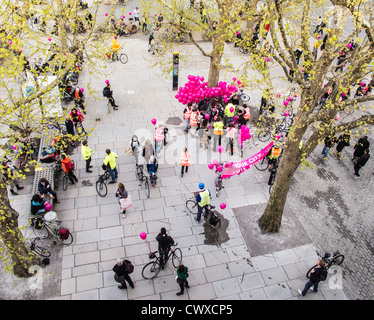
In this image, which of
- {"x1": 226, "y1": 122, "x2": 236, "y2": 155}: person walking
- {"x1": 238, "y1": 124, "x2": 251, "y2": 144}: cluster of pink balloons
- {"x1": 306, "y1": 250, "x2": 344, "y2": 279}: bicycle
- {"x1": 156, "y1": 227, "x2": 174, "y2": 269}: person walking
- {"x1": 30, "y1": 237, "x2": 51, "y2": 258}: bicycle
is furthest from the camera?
{"x1": 238, "y1": 124, "x2": 251, "y2": 144}: cluster of pink balloons

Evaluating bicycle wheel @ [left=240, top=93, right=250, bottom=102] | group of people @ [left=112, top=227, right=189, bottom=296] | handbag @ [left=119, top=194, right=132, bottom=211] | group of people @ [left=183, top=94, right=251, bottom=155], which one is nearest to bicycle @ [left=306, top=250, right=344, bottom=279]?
group of people @ [left=112, top=227, right=189, bottom=296]

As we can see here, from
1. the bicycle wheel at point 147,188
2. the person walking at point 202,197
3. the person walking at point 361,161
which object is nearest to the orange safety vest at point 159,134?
the bicycle wheel at point 147,188

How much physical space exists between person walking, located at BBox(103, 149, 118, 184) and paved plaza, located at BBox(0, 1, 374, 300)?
0.43 metres

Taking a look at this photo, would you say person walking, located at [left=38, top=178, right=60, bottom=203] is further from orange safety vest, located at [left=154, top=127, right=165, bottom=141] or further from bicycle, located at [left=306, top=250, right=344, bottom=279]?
bicycle, located at [left=306, top=250, right=344, bottom=279]

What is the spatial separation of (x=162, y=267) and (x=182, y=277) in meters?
1.38

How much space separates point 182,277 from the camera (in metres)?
9.27

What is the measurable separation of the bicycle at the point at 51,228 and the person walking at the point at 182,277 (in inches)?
160

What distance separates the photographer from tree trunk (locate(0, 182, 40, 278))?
336 inches

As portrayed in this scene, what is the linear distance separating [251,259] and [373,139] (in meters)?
10.5

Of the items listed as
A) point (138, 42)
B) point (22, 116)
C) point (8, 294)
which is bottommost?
point (8, 294)
